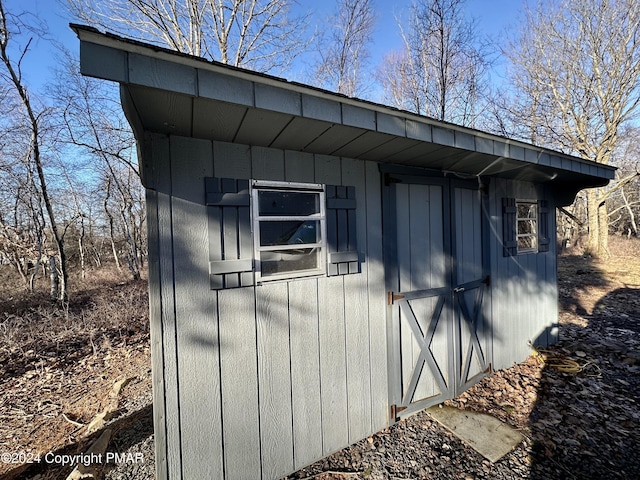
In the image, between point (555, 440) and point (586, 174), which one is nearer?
point (555, 440)

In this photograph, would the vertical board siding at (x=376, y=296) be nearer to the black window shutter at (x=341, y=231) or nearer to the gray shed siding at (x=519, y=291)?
the black window shutter at (x=341, y=231)

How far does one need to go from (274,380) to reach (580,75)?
14929 millimetres

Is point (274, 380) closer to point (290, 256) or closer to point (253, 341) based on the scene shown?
point (253, 341)

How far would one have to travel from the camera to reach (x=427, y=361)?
106 inches

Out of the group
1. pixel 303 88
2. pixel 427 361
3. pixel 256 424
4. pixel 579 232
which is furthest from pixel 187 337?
pixel 579 232

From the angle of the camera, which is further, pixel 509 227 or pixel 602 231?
pixel 602 231

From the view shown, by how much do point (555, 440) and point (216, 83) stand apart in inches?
136

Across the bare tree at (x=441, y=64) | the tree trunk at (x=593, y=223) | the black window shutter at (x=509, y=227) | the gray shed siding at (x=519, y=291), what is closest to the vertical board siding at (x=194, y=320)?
the gray shed siding at (x=519, y=291)

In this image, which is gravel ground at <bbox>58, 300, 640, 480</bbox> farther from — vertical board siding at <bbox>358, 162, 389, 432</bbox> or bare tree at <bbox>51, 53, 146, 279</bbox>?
bare tree at <bbox>51, 53, 146, 279</bbox>

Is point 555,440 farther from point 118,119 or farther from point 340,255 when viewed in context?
point 118,119

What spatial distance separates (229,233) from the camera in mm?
1808

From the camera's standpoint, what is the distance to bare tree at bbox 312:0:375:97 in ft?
28.4

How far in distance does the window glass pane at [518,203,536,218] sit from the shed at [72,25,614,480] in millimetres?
731

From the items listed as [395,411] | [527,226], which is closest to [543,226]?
[527,226]
